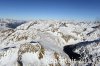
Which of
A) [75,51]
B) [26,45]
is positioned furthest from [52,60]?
[75,51]

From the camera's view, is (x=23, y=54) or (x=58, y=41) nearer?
(x=23, y=54)

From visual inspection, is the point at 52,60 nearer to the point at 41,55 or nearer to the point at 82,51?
the point at 41,55

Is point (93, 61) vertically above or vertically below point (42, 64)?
above

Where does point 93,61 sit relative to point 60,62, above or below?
above

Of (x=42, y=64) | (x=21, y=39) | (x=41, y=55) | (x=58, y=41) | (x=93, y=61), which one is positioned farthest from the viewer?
(x=58, y=41)

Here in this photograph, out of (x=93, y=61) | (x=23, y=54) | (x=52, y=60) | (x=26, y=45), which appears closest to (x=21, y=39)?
(x=26, y=45)

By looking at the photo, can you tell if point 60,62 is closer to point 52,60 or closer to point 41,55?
point 52,60

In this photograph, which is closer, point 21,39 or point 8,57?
point 8,57

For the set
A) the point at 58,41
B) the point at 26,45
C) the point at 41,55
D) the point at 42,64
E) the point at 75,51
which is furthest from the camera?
the point at 58,41

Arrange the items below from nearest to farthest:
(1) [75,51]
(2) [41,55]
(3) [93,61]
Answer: (3) [93,61] < (2) [41,55] < (1) [75,51]
